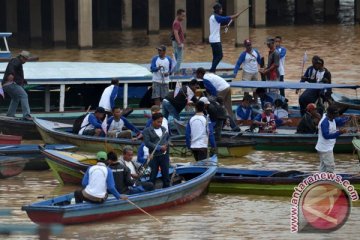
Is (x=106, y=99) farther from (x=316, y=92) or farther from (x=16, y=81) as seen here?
(x=316, y=92)

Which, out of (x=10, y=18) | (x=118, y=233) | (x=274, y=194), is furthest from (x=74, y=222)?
(x=10, y=18)

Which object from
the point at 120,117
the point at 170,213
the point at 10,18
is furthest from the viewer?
the point at 10,18

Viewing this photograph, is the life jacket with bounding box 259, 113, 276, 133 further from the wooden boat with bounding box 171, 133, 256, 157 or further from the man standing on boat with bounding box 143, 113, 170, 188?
the man standing on boat with bounding box 143, 113, 170, 188

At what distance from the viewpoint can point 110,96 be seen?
2502 cm

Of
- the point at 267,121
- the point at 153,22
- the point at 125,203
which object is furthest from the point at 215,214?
the point at 153,22

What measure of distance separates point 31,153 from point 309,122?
215 inches

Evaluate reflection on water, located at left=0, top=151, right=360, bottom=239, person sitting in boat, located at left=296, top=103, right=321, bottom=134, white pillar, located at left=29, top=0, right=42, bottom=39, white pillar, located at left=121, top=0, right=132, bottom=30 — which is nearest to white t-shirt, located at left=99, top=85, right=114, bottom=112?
reflection on water, located at left=0, top=151, right=360, bottom=239

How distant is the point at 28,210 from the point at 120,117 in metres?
6.66

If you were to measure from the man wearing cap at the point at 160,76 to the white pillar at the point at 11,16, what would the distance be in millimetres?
22915

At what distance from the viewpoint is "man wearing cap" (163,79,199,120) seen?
81.5 ft

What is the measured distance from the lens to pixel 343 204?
19.5 metres

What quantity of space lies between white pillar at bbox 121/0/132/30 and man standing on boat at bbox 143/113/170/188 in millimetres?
29550

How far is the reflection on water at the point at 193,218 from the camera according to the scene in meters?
18.0

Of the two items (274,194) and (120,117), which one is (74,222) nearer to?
(274,194)
